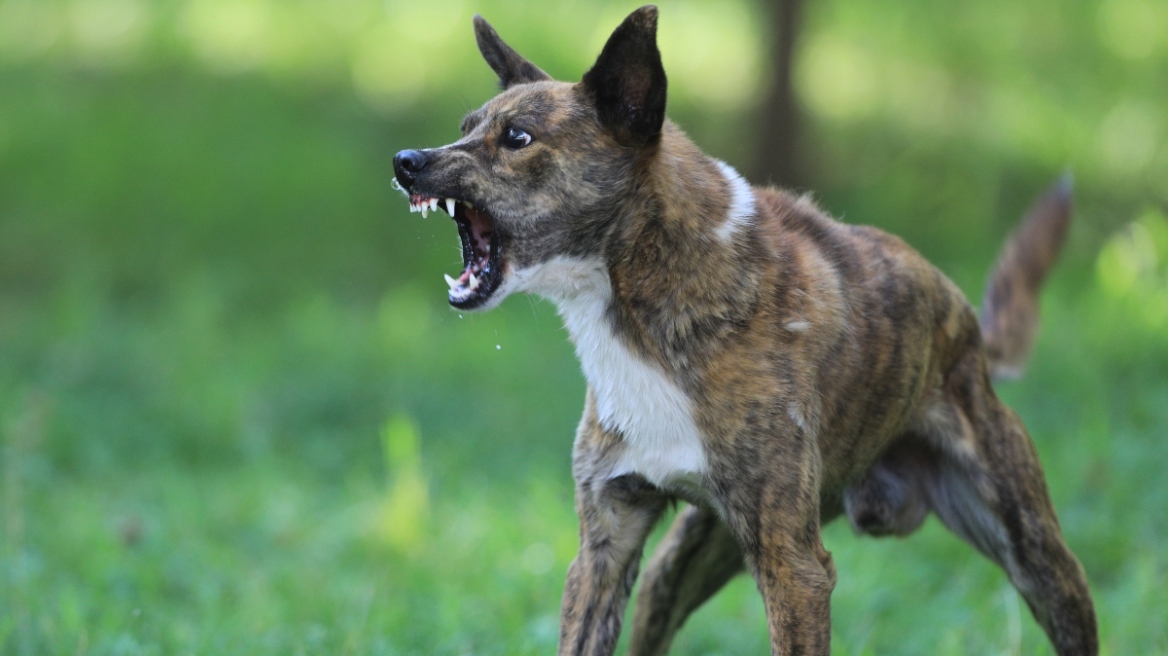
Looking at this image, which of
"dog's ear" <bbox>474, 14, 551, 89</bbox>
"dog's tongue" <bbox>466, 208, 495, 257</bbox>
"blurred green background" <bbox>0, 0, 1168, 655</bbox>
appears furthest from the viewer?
"blurred green background" <bbox>0, 0, 1168, 655</bbox>

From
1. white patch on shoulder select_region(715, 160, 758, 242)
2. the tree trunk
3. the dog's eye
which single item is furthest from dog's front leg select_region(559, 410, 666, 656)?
the tree trunk

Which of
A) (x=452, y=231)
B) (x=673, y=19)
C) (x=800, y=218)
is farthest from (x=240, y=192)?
(x=800, y=218)

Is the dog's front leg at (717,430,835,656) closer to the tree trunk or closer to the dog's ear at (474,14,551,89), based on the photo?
the dog's ear at (474,14,551,89)

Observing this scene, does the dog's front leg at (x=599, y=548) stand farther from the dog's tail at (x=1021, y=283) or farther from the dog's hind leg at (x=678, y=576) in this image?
the dog's tail at (x=1021, y=283)

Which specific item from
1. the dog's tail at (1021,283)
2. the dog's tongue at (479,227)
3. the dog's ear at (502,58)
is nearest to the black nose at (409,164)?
the dog's tongue at (479,227)

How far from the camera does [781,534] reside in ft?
10.8

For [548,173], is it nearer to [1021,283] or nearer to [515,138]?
[515,138]

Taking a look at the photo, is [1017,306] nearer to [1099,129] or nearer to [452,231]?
[452,231]

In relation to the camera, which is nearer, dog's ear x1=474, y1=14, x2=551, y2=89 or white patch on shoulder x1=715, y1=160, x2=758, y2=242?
white patch on shoulder x1=715, y1=160, x2=758, y2=242

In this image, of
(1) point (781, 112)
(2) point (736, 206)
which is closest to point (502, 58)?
(2) point (736, 206)

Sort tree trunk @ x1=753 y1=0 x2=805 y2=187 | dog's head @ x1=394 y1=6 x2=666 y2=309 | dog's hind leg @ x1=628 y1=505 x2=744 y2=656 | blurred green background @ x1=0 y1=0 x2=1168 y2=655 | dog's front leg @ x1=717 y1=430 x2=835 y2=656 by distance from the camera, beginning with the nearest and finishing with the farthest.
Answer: dog's front leg @ x1=717 y1=430 x2=835 y2=656 → dog's head @ x1=394 y1=6 x2=666 y2=309 → dog's hind leg @ x1=628 y1=505 x2=744 y2=656 → blurred green background @ x1=0 y1=0 x2=1168 y2=655 → tree trunk @ x1=753 y1=0 x2=805 y2=187

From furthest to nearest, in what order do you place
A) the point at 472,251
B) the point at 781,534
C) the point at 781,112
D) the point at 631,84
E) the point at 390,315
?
the point at 781,112 → the point at 390,315 → the point at 472,251 → the point at 631,84 → the point at 781,534

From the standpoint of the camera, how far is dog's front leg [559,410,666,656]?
11.6ft

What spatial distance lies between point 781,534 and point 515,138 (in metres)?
1.17
